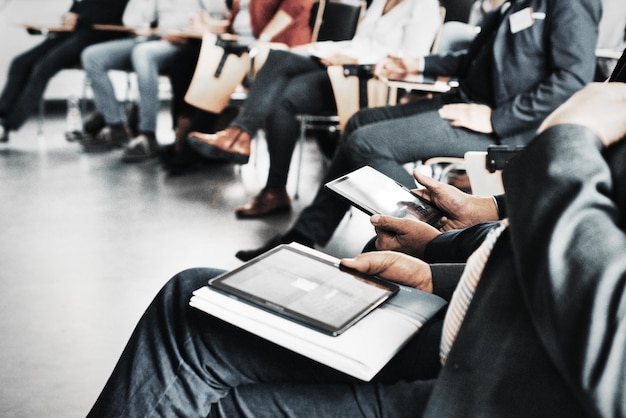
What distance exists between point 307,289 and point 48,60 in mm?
4277

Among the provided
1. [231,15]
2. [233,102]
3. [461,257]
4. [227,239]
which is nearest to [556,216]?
[461,257]

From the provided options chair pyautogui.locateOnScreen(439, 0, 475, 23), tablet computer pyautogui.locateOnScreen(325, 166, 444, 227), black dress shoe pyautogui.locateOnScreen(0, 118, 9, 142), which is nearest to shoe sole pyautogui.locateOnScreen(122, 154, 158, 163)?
black dress shoe pyautogui.locateOnScreen(0, 118, 9, 142)

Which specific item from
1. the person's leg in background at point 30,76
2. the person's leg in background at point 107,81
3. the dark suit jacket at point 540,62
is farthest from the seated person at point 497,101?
the person's leg in background at point 30,76

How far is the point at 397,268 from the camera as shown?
0.99 m

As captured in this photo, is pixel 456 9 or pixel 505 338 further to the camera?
pixel 456 9

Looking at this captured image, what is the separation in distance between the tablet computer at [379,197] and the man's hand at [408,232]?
0.04 meters

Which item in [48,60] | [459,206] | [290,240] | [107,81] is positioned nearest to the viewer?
[459,206]

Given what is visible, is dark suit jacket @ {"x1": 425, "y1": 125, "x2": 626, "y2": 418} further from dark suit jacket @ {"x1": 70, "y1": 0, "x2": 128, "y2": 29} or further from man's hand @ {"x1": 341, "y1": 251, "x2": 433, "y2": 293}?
dark suit jacket @ {"x1": 70, "y1": 0, "x2": 128, "y2": 29}

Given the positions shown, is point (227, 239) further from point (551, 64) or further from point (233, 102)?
point (233, 102)

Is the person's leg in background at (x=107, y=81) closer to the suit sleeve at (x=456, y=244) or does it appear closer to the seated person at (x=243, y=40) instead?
the seated person at (x=243, y=40)

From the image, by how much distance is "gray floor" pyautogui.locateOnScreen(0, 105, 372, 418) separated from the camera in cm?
167

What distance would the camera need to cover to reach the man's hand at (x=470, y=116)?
214cm

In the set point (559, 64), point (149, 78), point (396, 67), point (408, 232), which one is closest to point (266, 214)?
point (396, 67)

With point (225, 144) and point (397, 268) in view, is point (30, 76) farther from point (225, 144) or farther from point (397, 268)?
point (397, 268)
